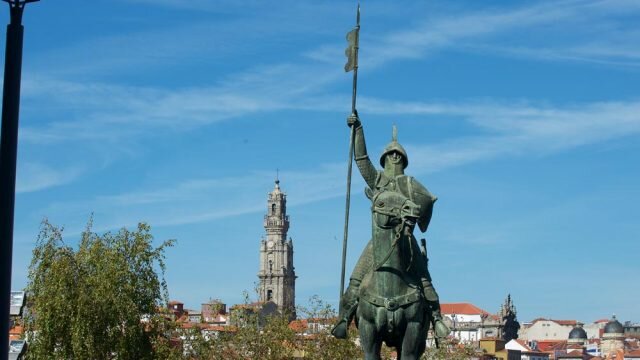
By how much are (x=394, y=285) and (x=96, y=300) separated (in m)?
28.9

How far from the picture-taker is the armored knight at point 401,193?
53.9ft

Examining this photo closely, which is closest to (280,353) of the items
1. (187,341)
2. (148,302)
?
(187,341)

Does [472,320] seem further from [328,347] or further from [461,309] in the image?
[328,347]

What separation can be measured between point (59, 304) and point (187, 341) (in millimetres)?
8644

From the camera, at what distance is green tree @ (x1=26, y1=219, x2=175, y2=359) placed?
43469mm

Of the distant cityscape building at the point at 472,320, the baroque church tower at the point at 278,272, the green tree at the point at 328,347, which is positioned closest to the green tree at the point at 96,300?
the green tree at the point at 328,347

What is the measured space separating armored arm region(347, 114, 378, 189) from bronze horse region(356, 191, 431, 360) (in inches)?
23.2

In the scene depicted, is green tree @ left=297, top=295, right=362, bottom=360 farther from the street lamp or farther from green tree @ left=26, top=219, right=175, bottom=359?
the street lamp

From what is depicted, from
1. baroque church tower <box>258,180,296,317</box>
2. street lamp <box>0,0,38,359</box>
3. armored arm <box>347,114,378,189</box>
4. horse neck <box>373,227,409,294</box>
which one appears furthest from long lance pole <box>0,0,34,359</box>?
baroque church tower <box>258,180,296,317</box>

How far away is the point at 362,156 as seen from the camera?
55.7 ft

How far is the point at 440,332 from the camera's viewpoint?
53.9 feet

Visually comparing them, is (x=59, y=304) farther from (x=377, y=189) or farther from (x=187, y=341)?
(x=377, y=189)

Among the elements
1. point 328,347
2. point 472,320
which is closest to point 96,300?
point 328,347

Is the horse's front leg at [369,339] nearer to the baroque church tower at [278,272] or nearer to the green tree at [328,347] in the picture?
the green tree at [328,347]
